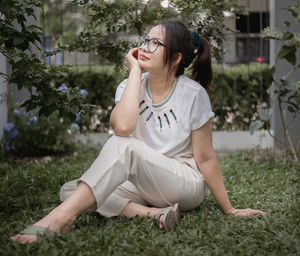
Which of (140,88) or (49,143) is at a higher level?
(140,88)

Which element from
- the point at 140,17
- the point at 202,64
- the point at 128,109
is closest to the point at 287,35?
the point at 140,17

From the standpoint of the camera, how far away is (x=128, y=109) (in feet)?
8.25

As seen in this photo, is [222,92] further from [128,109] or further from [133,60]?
[128,109]

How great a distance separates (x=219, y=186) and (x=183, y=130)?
38 centimetres

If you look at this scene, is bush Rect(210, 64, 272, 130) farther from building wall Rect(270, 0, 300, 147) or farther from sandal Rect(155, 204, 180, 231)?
Result: sandal Rect(155, 204, 180, 231)

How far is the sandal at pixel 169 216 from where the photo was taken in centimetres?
243

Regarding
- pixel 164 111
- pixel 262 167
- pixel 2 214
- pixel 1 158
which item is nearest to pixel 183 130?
pixel 164 111

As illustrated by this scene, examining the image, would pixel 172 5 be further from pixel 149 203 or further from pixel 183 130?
pixel 149 203

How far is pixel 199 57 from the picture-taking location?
9.00ft

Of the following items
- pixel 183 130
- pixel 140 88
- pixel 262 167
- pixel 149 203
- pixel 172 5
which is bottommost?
pixel 262 167

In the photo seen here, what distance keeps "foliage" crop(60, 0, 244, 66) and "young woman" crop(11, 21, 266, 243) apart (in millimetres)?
748

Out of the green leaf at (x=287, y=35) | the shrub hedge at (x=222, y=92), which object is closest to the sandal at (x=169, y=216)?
the green leaf at (x=287, y=35)

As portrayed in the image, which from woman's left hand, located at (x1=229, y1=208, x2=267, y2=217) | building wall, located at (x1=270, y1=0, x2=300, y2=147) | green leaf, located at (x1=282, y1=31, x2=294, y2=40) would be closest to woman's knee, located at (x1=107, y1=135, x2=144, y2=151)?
woman's left hand, located at (x1=229, y1=208, x2=267, y2=217)

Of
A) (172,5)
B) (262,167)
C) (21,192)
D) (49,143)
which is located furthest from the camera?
(49,143)
